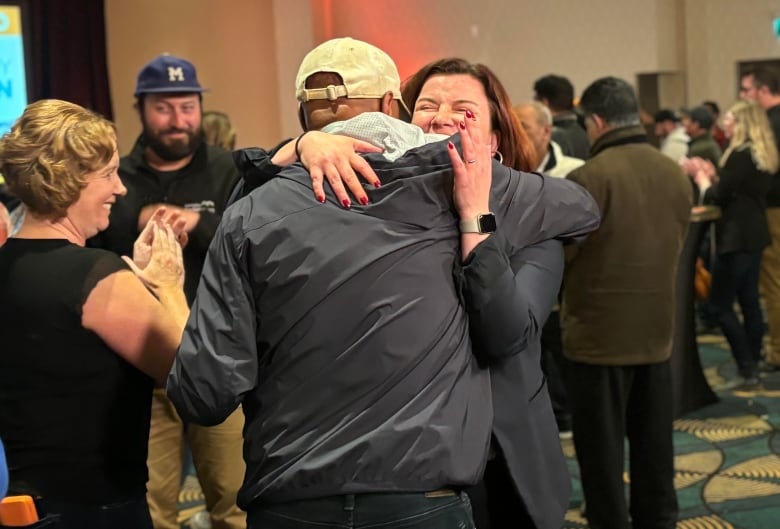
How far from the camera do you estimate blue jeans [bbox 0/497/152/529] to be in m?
1.75

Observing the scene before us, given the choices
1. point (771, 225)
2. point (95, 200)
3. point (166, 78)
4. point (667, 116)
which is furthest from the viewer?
point (667, 116)

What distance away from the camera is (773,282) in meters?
5.61

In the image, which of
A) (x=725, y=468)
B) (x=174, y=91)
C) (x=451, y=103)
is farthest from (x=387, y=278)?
(x=725, y=468)

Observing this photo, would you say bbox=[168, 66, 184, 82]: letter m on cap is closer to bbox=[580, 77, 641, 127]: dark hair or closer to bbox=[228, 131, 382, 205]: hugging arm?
bbox=[580, 77, 641, 127]: dark hair

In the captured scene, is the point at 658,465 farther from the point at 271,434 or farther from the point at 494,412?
the point at 271,434

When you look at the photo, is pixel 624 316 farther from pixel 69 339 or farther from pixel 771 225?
pixel 771 225

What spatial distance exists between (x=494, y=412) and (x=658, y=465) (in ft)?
5.79

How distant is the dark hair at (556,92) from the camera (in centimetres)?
539

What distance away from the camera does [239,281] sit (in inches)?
56.7

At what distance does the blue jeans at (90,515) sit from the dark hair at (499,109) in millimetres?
1019

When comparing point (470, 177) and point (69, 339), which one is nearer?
point (470, 177)

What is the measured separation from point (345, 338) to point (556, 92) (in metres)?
4.28

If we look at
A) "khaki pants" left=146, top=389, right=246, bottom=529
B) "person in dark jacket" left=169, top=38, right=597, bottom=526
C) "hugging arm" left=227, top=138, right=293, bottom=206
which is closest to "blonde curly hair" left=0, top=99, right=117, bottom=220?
"hugging arm" left=227, top=138, right=293, bottom=206

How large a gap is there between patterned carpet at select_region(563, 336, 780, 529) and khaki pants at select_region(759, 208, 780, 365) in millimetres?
236
